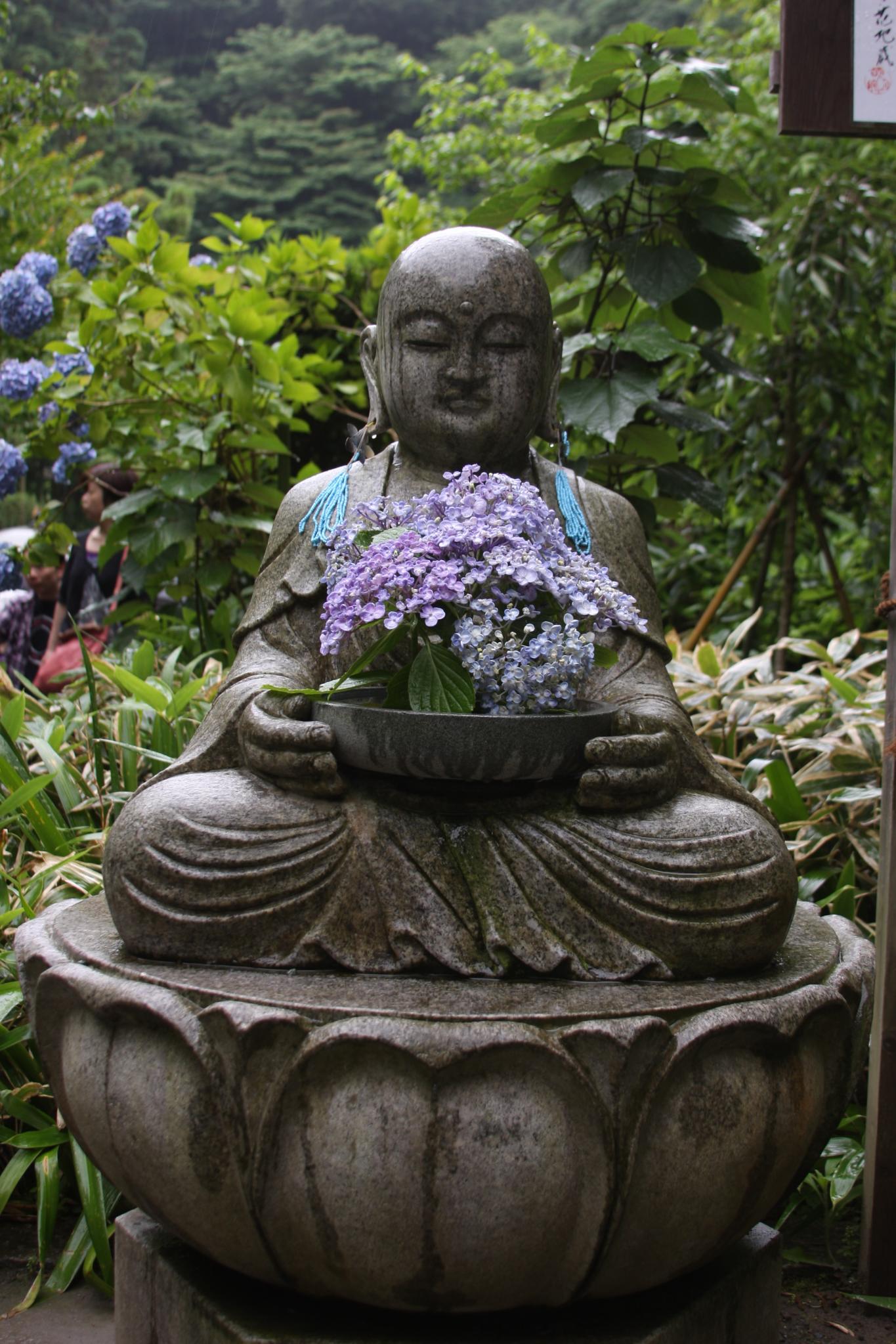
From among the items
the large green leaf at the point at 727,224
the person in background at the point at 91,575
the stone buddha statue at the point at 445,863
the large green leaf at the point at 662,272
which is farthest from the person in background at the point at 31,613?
the stone buddha statue at the point at 445,863

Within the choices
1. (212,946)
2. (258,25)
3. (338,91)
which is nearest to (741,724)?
(212,946)

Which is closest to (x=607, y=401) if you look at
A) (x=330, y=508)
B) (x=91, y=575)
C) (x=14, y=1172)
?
(x=330, y=508)

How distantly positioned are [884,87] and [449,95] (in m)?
9.60

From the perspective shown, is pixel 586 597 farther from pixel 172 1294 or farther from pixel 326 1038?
pixel 172 1294

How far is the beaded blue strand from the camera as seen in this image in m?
2.68

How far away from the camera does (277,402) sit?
462 cm

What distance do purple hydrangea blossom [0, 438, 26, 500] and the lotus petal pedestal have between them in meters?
3.28

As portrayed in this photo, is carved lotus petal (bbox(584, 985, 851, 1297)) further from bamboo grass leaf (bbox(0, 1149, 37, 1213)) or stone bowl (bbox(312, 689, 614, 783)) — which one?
bamboo grass leaf (bbox(0, 1149, 37, 1213))

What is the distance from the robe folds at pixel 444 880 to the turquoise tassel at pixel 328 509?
611 mm

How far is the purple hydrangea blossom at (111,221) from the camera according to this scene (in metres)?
4.85

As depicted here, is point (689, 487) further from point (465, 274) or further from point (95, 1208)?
point (95, 1208)

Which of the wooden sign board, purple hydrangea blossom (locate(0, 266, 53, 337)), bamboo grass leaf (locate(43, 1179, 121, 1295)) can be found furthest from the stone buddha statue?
purple hydrangea blossom (locate(0, 266, 53, 337))

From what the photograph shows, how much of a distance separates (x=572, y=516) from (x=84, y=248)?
9.95 ft

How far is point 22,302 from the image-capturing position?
4902mm
